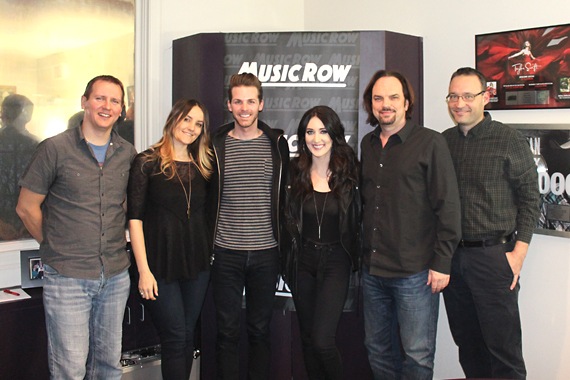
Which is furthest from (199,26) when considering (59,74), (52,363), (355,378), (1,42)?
(355,378)

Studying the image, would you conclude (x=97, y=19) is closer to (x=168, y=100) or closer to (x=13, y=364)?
(x=168, y=100)

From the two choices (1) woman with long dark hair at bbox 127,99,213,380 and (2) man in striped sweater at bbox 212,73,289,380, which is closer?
(1) woman with long dark hair at bbox 127,99,213,380

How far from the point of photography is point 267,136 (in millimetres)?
2465

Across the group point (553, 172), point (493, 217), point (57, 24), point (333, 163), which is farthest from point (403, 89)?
point (57, 24)

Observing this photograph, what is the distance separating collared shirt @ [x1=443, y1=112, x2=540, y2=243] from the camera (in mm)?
2180

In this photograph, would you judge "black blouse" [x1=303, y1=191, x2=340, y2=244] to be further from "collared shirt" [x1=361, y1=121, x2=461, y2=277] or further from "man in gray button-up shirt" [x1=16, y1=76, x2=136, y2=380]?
"man in gray button-up shirt" [x1=16, y1=76, x2=136, y2=380]

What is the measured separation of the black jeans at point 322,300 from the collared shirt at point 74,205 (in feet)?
2.96

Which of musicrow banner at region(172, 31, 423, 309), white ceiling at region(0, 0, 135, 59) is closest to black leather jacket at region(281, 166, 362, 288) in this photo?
musicrow banner at region(172, 31, 423, 309)

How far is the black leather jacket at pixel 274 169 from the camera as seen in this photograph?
2.34 meters

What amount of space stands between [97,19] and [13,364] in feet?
7.21

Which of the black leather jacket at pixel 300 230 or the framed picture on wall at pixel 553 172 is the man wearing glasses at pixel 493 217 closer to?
the framed picture on wall at pixel 553 172

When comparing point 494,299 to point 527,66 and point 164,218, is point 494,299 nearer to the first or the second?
point 527,66

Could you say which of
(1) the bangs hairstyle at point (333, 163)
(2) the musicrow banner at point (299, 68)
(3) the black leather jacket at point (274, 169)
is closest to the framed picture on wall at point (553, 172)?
(2) the musicrow banner at point (299, 68)

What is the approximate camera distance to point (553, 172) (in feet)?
8.08
